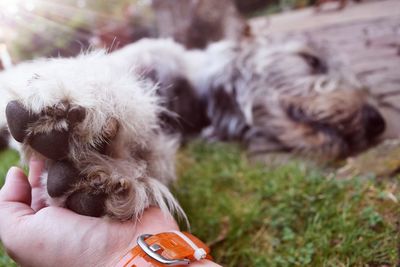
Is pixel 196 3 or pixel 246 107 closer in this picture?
pixel 246 107

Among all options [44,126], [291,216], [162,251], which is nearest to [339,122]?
[291,216]

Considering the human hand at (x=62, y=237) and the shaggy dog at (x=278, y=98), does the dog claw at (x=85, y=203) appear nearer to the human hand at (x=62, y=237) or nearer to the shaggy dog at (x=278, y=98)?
the human hand at (x=62, y=237)

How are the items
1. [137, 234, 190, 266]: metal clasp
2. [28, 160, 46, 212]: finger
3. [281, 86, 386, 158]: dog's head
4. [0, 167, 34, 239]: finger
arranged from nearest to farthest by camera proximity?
[137, 234, 190, 266]: metal clasp, [0, 167, 34, 239]: finger, [28, 160, 46, 212]: finger, [281, 86, 386, 158]: dog's head

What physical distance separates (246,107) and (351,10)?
180 centimetres

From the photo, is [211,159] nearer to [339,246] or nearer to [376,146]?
[376,146]

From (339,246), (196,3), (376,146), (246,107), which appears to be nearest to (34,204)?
(339,246)

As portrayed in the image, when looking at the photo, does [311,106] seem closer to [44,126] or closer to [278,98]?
[278,98]

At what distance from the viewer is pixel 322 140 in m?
2.37

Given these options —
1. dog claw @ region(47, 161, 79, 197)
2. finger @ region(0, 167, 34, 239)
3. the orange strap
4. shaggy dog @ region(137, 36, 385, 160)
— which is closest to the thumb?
finger @ region(0, 167, 34, 239)

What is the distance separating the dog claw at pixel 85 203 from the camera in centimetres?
125

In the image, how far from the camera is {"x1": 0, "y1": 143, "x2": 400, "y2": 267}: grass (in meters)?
1.53

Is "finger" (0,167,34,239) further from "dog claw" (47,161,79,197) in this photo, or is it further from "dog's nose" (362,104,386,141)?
"dog's nose" (362,104,386,141)

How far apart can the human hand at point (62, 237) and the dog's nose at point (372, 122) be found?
1.60 meters

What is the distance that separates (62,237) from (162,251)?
0.34m
